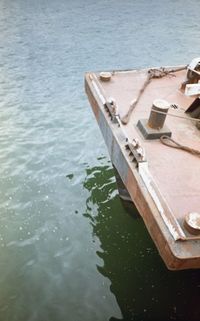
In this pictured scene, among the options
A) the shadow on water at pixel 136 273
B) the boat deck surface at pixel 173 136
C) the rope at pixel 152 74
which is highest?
the rope at pixel 152 74

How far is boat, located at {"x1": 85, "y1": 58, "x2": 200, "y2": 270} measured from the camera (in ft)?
11.1

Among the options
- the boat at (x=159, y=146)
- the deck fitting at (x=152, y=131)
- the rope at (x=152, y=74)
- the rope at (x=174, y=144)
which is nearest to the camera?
the boat at (x=159, y=146)

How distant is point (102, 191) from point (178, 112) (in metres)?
2.21

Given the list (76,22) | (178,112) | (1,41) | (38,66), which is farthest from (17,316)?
(76,22)

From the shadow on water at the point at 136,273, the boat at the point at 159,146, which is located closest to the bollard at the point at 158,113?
the boat at the point at 159,146

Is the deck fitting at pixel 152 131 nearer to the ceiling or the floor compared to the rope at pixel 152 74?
nearer to the floor

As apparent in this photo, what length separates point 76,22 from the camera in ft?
47.6

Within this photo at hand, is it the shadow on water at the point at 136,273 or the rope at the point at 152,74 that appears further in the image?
the rope at the point at 152,74

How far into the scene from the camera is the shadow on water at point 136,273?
185 inches

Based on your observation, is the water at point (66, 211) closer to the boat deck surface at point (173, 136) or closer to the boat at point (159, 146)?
the boat at point (159, 146)

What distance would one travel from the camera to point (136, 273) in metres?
5.11

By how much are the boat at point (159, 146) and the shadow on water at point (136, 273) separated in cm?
62

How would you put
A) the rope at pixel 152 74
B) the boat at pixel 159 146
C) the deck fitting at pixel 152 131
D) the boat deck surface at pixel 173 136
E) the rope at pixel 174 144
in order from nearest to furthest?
the boat at pixel 159 146 → the boat deck surface at pixel 173 136 → the rope at pixel 174 144 → the deck fitting at pixel 152 131 → the rope at pixel 152 74

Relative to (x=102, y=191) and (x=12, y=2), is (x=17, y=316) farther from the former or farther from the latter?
(x=12, y=2)
